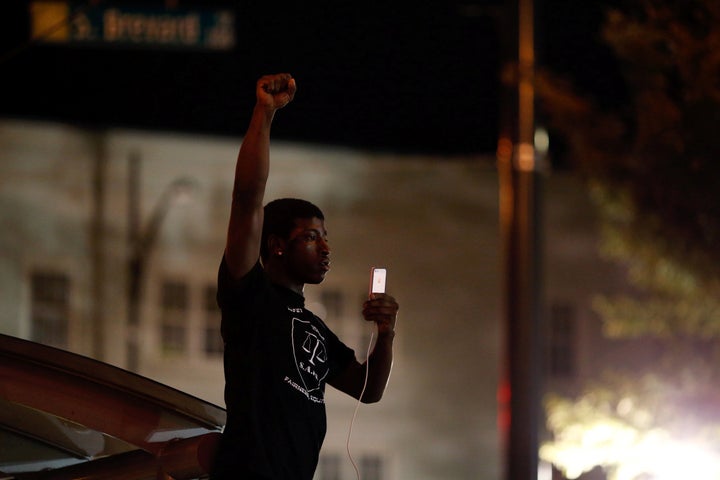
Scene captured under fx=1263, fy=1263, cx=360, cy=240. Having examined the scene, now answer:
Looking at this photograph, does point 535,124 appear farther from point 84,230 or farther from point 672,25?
point 84,230

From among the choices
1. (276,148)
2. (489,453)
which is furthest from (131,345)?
(489,453)

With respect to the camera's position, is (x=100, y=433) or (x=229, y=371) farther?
(x=229, y=371)

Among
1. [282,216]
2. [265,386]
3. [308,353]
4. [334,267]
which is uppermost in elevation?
[334,267]

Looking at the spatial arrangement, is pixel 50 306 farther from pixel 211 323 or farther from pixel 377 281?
pixel 377 281

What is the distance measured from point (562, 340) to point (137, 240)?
6762 millimetres

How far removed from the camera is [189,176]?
57.6 feet

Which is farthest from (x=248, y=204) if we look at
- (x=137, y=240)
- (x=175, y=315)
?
(x=175, y=315)

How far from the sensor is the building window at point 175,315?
57.7ft

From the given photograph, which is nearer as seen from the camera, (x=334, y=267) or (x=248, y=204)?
(x=248, y=204)

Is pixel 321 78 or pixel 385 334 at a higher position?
pixel 321 78

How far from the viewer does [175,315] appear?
58.0ft

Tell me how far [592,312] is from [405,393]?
339 cm

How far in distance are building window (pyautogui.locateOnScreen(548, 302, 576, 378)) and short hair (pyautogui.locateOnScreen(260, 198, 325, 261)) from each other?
641 inches

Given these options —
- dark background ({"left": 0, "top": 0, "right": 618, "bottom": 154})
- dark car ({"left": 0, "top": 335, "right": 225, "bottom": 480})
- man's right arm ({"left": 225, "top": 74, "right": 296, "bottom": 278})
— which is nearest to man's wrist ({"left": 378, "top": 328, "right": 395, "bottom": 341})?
man's right arm ({"left": 225, "top": 74, "right": 296, "bottom": 278})
